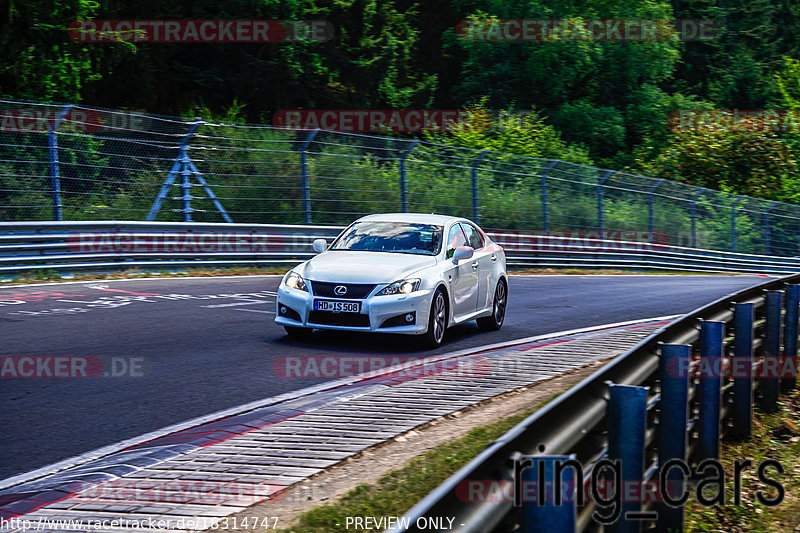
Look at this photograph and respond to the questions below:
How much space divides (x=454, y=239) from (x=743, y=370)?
528 cm

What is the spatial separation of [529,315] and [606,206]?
1683 centimetres

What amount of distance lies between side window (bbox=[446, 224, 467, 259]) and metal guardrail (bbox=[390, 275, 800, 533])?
391cm

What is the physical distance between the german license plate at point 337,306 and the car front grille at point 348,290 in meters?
0.07

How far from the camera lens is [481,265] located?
1303cm

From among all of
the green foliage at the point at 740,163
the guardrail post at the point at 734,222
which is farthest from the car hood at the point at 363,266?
the green foliage at the point at 740,163

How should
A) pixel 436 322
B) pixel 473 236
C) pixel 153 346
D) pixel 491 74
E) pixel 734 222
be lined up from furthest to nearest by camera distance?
pixel 491 74 → pixel 734 222 → pixel 473 236 → pixel 436 322 → pixel 153 346

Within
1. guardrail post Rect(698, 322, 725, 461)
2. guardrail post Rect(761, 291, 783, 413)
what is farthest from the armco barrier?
guardrail post Rect(698, 322, 725, 461)

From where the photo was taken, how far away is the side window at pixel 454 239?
1226cm

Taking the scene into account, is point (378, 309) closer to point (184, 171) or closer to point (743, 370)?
point (743, 370)

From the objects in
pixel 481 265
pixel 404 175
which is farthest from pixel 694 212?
pixel 481 265

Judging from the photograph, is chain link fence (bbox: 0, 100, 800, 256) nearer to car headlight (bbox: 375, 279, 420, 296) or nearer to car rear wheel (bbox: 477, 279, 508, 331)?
car rear wheel (bbox: 477, 279, 508, 331)

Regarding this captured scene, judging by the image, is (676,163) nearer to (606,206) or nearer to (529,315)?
(606,206)

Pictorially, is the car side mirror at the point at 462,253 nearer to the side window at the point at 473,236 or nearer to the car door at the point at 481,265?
the car door at the point at 481,265

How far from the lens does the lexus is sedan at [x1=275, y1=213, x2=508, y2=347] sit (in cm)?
1102
